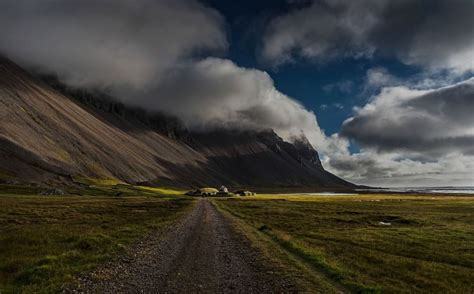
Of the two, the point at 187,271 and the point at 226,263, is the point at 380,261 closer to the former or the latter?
the point at 226,263

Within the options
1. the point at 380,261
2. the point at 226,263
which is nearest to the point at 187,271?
the point at 226,263

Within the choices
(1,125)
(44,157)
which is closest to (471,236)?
(44,157)

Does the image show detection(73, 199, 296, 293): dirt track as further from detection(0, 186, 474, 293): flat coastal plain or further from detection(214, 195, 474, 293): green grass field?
detection(214, 195, 474, 293): green grass field

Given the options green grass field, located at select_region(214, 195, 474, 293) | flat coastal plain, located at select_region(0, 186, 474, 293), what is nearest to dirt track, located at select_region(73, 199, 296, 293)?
flat coastal plain, located at select_region(0, 186, 474, 293)

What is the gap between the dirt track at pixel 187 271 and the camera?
16.2 metres

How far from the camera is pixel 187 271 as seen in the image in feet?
62.6

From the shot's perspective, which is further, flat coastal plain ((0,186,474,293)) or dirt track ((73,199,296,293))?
flat coastal plain ((0,186,474,293))

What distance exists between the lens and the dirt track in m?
16.2

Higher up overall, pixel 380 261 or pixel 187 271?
pixel 187 271

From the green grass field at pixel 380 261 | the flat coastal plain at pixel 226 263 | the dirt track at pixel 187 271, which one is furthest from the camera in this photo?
the green grass field at pixel 380 261

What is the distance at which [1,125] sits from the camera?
197 meters

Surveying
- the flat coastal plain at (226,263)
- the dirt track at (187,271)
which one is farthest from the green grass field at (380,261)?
the dirt track at (187,271)

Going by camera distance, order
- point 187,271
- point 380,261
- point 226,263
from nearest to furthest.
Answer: point 187,271 → point 226,263 → point 380,261

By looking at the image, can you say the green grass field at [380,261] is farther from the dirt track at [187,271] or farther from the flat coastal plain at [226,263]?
the dirt track at [187,271]
